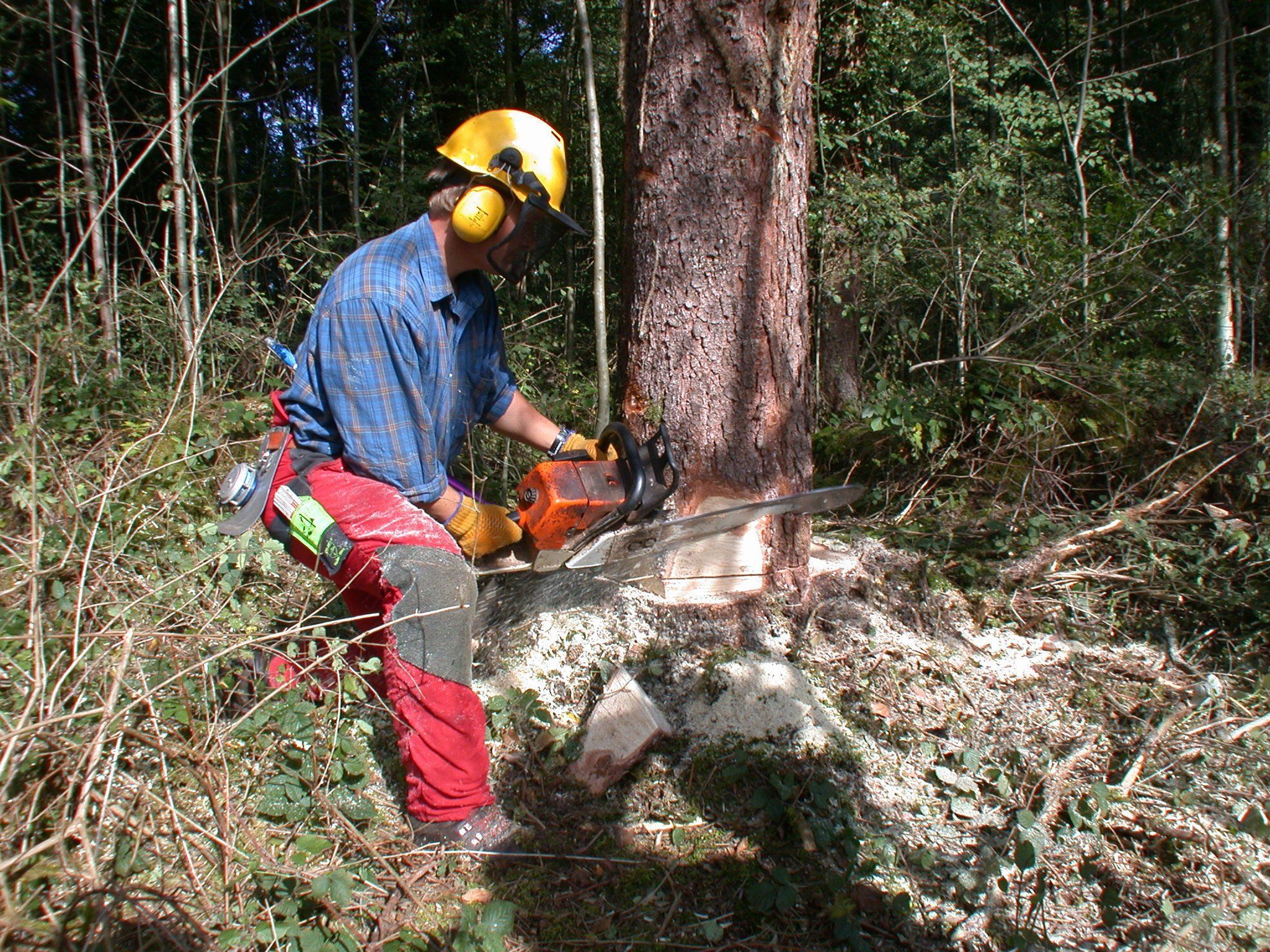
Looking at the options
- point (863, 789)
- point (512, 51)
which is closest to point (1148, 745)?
point (863, 789)

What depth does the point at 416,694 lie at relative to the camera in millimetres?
2295

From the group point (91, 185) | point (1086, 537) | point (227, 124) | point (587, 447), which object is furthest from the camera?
point (227, 124)

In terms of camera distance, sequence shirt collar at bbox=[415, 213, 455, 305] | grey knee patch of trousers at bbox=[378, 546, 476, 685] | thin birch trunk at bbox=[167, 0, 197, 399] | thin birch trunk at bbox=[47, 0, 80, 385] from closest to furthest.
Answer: grey knee patch of trousers at bbox=[378, 546, 476, 685]
shirt collar at bbox=[415, 213, 455, 305]
thin birch trunk at bbox=[47, 0, 80, 385]
thin birch trunk at bbox=[167, 0, 197, 399]

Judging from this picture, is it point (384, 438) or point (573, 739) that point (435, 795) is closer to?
point (573, 739)

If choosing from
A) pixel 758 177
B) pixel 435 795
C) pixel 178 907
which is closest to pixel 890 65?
pixel 758 177

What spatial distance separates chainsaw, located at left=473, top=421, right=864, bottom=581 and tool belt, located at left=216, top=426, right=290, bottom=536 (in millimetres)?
729

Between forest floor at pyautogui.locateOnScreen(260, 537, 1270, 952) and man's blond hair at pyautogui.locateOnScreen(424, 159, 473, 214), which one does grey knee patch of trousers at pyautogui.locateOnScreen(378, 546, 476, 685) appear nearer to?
forest floor at pyautogui.locateOnScreen(260, 537, 1270, 952)

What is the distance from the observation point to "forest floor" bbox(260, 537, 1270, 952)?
2.12m

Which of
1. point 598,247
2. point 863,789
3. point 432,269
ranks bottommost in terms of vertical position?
point 863,789

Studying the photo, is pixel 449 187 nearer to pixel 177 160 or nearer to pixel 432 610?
pixel 432 610

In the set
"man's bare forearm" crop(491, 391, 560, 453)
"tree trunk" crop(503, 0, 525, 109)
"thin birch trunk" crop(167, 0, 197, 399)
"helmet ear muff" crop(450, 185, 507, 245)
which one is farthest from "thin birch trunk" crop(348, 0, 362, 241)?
"helmet ear muff" crop(450, 185, 507, 245)

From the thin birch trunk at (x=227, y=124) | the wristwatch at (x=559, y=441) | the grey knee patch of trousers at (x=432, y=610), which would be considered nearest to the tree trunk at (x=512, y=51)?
the thin birch trunk at (x=227, y=124)

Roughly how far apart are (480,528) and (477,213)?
3.32 feet

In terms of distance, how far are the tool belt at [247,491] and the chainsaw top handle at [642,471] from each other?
110 cm
